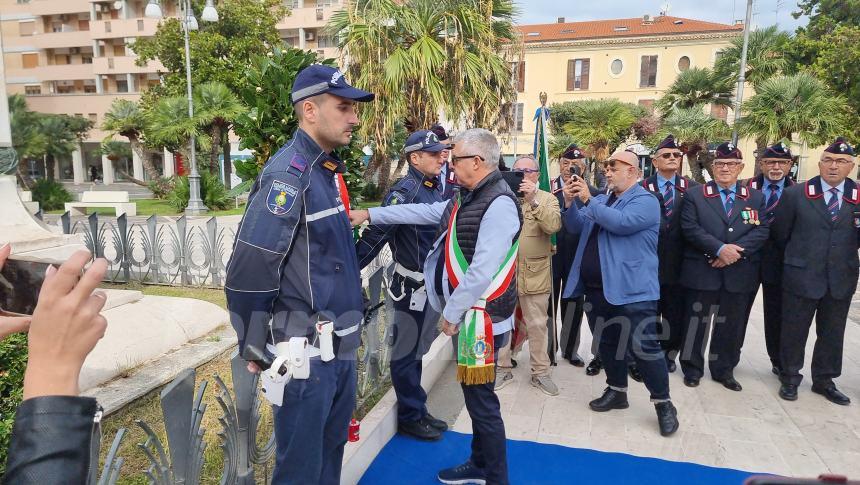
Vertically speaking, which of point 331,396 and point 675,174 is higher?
point 675,174

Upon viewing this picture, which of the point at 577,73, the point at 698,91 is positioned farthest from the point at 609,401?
the point at 577,73

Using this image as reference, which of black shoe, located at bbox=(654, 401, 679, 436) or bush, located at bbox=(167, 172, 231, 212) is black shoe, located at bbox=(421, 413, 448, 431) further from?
bush, located at bbox=(167, 172, 231, 212)

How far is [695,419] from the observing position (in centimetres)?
400

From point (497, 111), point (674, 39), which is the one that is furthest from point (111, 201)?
point (674, 39)

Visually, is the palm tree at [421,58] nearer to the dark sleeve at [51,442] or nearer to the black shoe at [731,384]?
the black shoe at [731,384]

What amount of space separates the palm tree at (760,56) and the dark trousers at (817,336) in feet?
57.5

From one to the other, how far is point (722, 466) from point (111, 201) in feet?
61.6

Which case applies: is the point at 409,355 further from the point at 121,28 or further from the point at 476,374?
the point at 121,28

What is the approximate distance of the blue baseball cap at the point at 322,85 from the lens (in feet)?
7.39

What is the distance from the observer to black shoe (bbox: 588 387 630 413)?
4113 mm

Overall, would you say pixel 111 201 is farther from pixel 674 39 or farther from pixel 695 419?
pixel 674 39

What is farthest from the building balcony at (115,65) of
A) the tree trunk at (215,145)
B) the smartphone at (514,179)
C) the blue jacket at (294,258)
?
the blue jacket at (294,258)

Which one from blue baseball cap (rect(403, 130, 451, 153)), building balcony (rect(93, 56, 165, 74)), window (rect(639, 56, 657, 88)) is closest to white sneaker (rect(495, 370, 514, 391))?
blue baseball cap (rect(403, 130, 451, 153))

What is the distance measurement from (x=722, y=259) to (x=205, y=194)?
59.0ft
